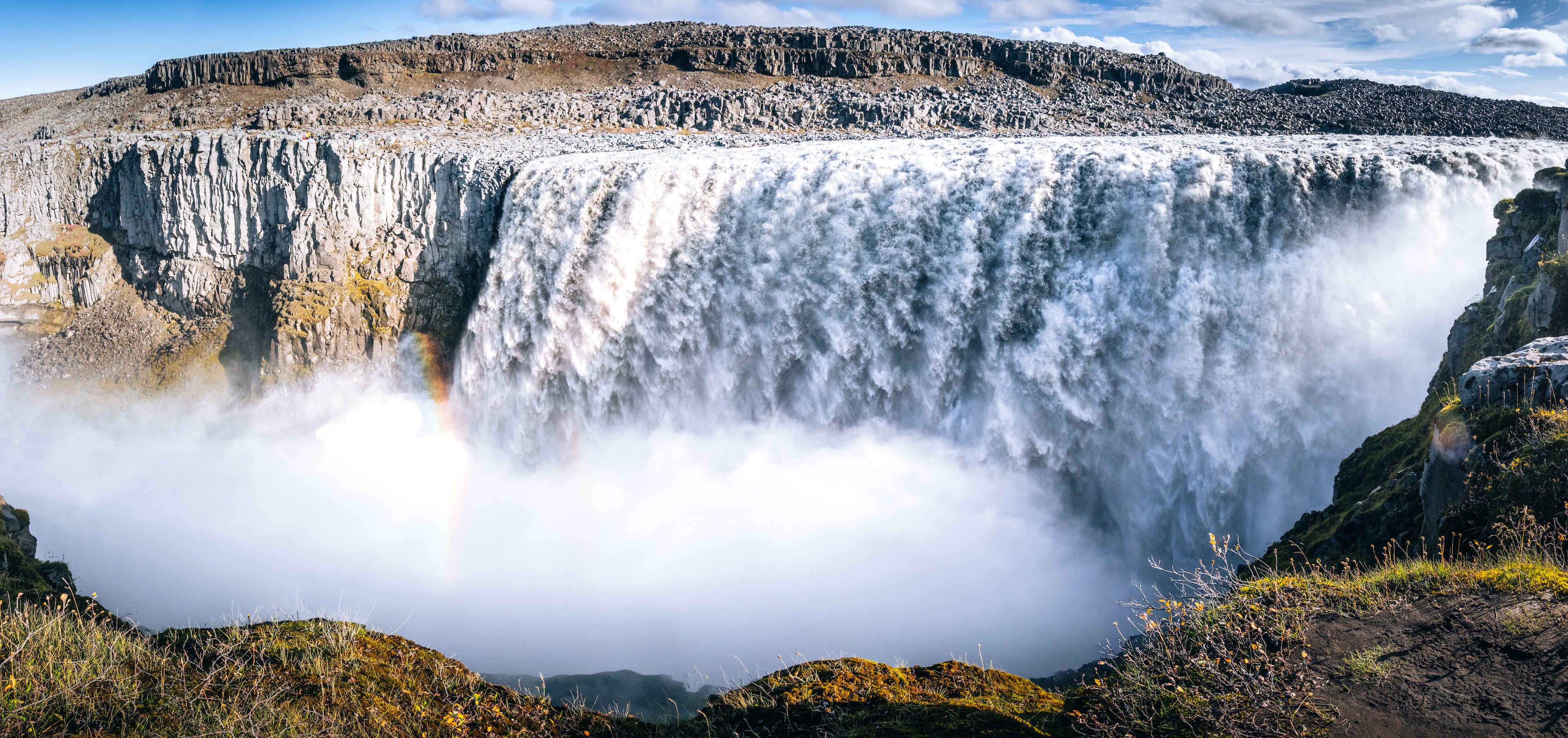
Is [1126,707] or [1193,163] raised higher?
[1193,163]

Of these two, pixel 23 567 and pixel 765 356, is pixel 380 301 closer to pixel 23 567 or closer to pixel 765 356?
pixel 765 356

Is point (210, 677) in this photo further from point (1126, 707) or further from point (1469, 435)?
point (1469, 435)

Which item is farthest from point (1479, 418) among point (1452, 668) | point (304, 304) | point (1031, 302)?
point (304, 304)

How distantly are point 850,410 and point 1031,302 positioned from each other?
480 centimetres

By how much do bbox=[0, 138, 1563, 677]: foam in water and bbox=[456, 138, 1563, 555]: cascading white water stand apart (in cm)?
7

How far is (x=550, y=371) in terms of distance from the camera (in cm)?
2112

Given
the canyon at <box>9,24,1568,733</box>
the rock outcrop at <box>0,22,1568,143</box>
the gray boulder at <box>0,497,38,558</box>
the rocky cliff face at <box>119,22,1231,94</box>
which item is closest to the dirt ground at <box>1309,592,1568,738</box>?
the canyon at <box>9,24,1568,733</box>

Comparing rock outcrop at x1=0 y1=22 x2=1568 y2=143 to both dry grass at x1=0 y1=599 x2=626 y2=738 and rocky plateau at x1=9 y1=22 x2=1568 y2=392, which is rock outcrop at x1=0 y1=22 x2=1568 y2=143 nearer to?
rocky plateau at x1=9 y1=22 x2=1568 y2=392

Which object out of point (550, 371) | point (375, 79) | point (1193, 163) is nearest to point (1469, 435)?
point (1193, 163)

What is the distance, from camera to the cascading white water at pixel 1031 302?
563 inches

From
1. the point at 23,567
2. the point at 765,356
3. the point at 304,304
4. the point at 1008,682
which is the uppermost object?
the point at 304,304

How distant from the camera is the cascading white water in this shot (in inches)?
563

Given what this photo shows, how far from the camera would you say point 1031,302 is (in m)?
16.7

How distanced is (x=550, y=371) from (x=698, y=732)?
1689 centimetres
